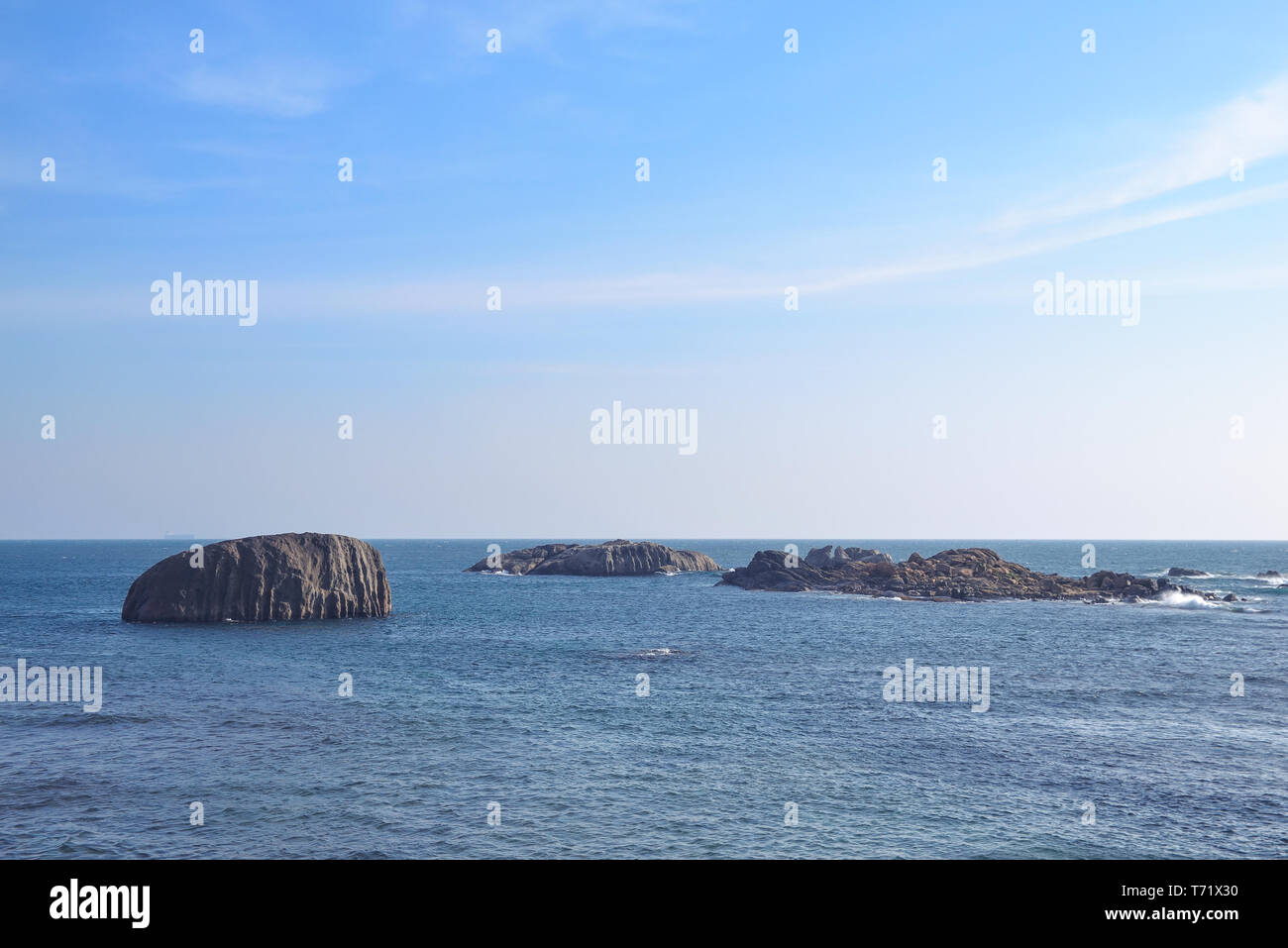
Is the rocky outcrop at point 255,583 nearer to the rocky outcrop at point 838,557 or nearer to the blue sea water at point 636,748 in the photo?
the blue sea water at point 636,748

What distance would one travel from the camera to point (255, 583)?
3438 inches

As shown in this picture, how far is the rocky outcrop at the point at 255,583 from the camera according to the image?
85.4m

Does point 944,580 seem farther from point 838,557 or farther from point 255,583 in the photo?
point 255,583

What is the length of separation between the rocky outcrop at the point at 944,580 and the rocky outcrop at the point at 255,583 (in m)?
70.2

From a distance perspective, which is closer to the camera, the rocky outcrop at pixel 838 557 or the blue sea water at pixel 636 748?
the blue sea water at pixel 636 748

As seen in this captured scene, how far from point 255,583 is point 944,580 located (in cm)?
9255

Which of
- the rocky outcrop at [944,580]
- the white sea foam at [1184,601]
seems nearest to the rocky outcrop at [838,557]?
the rocky outcrop at [944,580]

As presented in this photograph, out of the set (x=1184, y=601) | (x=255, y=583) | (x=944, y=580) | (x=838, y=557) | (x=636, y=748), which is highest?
(x=255, y=583)

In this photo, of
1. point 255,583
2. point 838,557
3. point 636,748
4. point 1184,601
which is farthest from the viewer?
point 838,557

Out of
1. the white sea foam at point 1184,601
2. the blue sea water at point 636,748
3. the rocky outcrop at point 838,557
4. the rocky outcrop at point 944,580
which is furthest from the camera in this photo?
the rocky outcrop at point 838,557

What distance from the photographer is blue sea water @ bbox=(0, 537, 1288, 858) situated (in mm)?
28875

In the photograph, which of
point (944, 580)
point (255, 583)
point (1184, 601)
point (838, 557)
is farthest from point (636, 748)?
point (838, 557)
